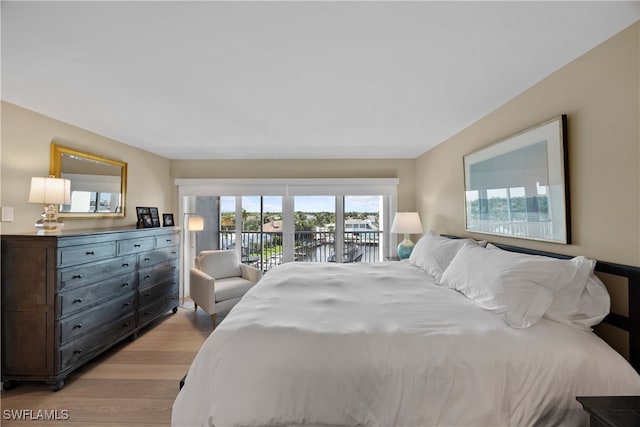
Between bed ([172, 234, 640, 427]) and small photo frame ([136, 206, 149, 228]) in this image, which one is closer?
bed ([172, 234, 640, 427])

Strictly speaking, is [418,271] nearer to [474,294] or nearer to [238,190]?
[474,294]

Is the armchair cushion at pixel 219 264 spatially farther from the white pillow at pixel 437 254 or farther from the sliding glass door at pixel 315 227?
the white pillow at pixel 437 254

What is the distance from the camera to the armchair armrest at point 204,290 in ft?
10.8

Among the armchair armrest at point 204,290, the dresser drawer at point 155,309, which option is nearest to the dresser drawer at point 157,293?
the dresser drawer at point 155,309

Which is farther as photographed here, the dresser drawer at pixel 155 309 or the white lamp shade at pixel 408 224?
the white lamp shade at pixel 408 224

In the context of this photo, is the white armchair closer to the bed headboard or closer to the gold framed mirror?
the gold framed mirror

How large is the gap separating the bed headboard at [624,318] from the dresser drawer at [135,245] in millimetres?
3831

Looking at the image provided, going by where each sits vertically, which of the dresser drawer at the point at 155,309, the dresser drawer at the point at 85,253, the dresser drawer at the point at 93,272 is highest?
the dresser drawer at the point at 85,253

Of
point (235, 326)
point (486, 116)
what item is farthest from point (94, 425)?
point (486, 116)

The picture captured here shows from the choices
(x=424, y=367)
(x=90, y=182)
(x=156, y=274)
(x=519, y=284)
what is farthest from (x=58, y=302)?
(x=519, y=284)

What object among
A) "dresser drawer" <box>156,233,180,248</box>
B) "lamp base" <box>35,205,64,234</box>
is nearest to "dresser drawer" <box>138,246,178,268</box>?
"dresser drawer" <box>156,233,180,248</box>

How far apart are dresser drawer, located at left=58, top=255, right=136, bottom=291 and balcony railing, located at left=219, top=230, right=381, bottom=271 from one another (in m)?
1.98

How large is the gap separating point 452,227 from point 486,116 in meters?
1.31

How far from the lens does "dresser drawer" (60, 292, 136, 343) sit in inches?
88.0
